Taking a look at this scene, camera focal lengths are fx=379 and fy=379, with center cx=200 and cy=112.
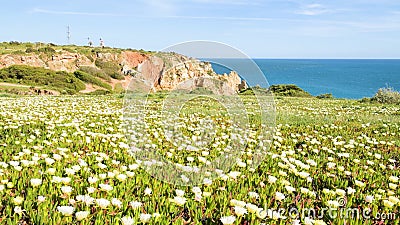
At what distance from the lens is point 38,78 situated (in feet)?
144

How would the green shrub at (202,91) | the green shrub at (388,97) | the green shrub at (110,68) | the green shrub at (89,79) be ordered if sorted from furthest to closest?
the green shrub at (110,68), the green shrub at (89,79), the green shrub at (388,97), the green shrub at (202,91)

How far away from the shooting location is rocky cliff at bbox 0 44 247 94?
6012 mm

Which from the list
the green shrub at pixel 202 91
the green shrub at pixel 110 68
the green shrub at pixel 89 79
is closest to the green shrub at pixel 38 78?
the green shrub at pixel 89 79

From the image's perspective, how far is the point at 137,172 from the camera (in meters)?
4.43

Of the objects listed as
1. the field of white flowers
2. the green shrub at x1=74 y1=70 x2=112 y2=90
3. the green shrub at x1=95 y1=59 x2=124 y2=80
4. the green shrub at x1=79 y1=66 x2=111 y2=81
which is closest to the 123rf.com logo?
the field of white flowers

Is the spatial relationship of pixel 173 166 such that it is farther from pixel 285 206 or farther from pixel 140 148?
pixel 285 206

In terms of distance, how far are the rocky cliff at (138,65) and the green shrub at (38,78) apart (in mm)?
3091

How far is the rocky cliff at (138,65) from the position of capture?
19.7 ft

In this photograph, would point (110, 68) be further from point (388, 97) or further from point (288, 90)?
point (388, 97)

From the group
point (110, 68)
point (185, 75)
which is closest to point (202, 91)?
point (185, 75)

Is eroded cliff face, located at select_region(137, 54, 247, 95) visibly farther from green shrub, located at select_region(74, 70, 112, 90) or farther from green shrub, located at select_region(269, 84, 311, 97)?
green shrub, located at select_region(74, 70, 112, 90)

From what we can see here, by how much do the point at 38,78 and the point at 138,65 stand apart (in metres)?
24.7

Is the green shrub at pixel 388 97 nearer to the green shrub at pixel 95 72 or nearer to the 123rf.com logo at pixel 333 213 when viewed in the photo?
the 123rf.com logo at pixel 333 213

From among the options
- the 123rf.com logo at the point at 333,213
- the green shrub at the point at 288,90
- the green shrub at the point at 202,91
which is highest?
the green shrub at the point at 202,91
